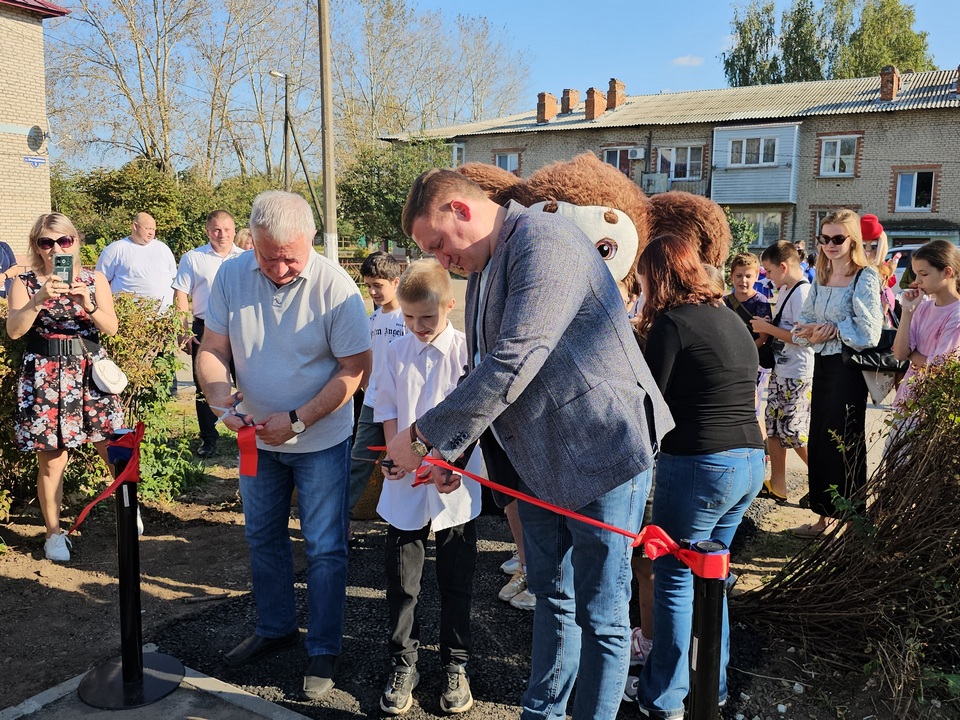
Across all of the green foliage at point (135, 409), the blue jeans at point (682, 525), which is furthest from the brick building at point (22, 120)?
the blue jeans at point (682, 525)

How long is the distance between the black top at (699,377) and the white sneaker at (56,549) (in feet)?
11.4

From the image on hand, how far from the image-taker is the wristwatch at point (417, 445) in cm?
233

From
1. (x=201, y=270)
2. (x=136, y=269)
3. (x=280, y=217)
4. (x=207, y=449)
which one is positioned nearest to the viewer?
(x=280, y=217)

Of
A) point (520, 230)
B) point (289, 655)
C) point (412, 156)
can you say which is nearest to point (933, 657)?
point (520, 230)

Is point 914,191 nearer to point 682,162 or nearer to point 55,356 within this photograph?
point 682,162

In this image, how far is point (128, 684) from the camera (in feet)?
9.90

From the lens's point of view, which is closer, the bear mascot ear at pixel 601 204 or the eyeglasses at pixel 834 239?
the bear mascot ear at pixel 601 204

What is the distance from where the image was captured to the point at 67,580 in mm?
4125

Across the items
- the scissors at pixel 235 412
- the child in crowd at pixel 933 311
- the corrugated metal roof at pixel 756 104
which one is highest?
the corrugated metal roof at pixel 756 104

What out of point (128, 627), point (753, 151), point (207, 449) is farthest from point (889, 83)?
point (128, 627)

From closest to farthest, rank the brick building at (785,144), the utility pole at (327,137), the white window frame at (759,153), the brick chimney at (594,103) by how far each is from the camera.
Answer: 1. the utility pole at (327,137)
2. the brick building at (785,144)
3. the white window frame at (759,153)
4. the brick chimney at (594,103)

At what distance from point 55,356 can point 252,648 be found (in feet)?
6.87

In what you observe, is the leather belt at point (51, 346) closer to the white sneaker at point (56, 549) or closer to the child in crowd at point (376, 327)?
the white sneaker at point (56, 549)

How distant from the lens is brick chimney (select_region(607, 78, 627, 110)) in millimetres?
35125
